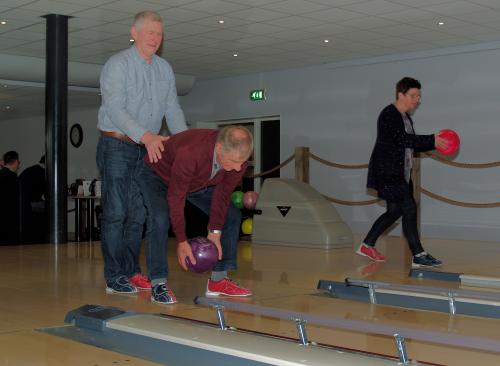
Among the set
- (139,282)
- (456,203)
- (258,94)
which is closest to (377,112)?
(456,203)

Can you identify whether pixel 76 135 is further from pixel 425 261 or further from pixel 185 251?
pixel 185 251

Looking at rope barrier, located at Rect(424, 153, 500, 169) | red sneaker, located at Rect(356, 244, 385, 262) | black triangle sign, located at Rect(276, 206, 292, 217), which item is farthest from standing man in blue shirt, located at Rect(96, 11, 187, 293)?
rope barrier, located at Rect(424, 153, 500, 169)

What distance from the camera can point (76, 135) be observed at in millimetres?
15008

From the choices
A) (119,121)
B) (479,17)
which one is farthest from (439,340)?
(479,17)

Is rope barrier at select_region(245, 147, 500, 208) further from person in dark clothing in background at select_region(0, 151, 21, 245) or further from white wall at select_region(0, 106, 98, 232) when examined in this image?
white wall at select_region(0, 106, 98, 232)

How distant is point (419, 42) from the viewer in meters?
8.98

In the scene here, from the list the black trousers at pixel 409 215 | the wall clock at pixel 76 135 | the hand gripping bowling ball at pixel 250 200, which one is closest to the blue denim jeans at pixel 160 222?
the black trousers at pixel 409 215

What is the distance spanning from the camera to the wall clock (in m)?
14.9

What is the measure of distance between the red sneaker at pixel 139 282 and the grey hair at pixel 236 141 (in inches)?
44.8

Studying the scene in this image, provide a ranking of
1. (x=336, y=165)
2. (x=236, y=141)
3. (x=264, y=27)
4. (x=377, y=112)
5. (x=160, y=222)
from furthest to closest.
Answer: (x=336, y=165) < (x=377, y=112) < (x=264, y=27) < (x=160, y=222) < (x=236, y=141)

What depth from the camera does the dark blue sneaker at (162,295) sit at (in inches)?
134

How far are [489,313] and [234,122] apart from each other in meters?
8.87

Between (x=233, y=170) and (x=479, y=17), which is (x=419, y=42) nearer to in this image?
(x=479, y=17)

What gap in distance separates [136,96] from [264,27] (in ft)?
15.3
